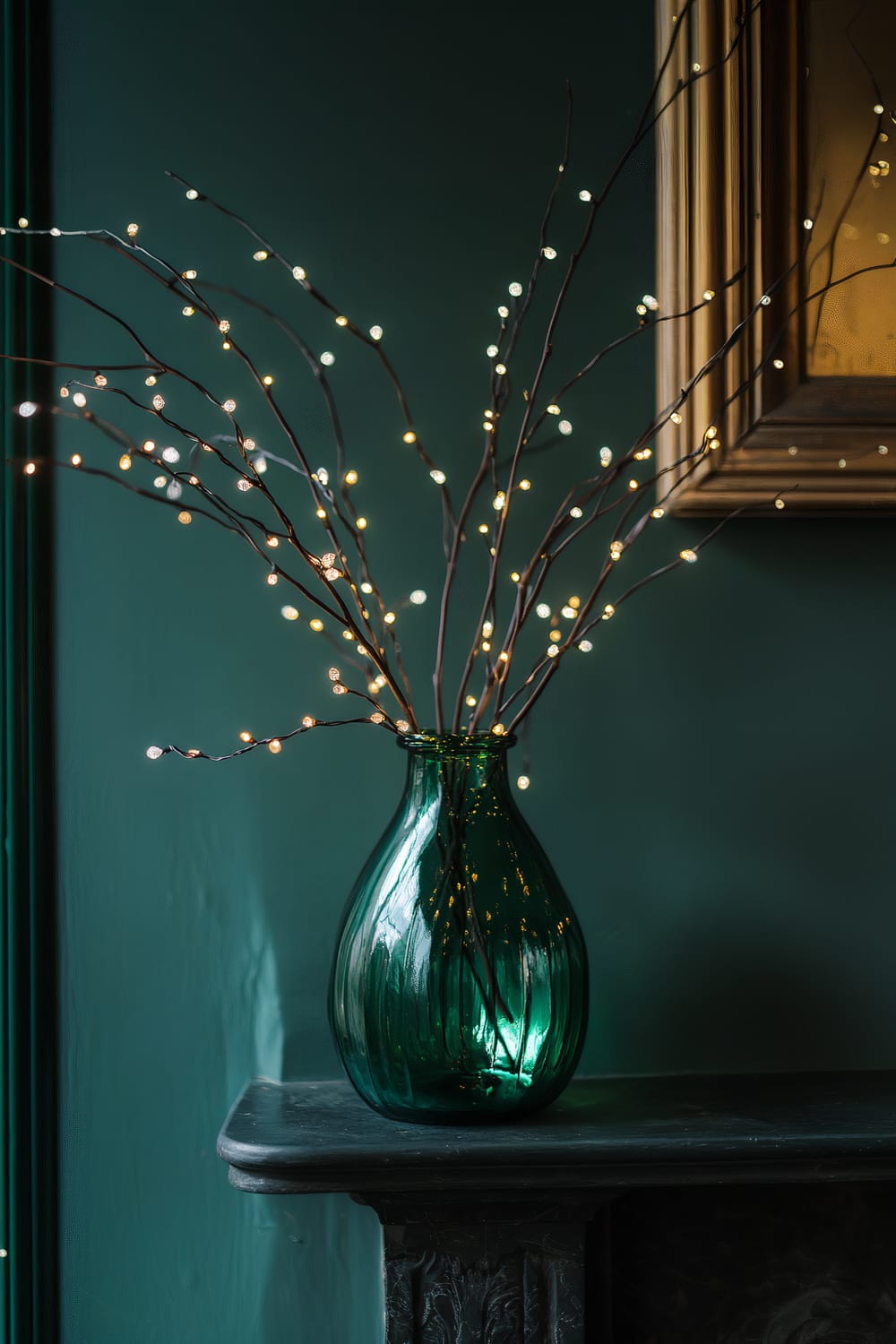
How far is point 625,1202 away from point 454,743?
1.52ft

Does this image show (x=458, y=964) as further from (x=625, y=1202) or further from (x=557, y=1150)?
(x=625, y=1202)

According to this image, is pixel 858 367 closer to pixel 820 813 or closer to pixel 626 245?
pixel 626 245

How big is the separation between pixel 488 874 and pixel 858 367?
0.61 meters

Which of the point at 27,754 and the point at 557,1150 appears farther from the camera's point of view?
the point at 27,754

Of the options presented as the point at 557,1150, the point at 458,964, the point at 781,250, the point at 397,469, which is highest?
the point at 781,250

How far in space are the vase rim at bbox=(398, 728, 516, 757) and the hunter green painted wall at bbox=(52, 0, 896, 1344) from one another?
0.55ft

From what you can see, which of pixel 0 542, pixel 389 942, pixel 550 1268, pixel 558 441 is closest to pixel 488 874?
pixel 389 942

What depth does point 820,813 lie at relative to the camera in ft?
3.41

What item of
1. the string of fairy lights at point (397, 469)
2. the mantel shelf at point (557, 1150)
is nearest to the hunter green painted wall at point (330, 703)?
the string of fairy lights at point (397, 469)

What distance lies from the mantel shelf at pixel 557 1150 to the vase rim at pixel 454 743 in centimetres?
29

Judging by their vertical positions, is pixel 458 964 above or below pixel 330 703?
below

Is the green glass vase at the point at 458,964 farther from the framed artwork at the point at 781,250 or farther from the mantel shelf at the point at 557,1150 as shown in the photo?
the framed artwork at the point at 781,250

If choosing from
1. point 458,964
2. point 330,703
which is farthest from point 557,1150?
point 330,703

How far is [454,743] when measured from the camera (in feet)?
2.77
